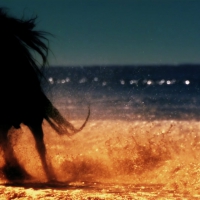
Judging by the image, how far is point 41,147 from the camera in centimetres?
667

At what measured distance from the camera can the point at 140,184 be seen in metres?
6.21

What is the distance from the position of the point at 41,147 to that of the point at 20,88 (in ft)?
2.77

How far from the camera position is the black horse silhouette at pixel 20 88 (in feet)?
20.1

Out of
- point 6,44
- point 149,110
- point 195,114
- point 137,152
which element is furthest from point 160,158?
point 149,110

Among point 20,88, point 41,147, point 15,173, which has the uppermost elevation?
point 20,88

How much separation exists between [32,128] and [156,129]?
7.31 meters

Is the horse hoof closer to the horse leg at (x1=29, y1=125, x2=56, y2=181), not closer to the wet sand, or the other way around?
the wet sand

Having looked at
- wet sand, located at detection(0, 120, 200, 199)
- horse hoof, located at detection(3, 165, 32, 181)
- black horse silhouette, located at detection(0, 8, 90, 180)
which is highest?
black horse silhouette, located at detection(0, 8, 90, 180)

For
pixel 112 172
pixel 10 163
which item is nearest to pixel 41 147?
pixel 10 163

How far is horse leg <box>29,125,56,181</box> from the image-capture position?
258 inches

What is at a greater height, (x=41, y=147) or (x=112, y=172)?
(x=41, y=147)

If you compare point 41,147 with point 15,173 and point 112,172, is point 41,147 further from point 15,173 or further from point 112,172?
point 112,172

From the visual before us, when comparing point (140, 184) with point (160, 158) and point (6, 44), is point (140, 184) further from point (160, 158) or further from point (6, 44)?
point (6, 44)

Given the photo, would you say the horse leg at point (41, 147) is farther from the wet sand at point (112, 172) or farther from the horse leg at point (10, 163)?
the horse leg at point (10, 163)
